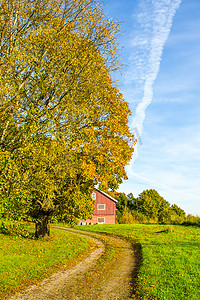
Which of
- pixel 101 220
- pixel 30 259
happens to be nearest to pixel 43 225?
pixel 30 259

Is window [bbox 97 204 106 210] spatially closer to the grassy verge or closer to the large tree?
the grassy verge

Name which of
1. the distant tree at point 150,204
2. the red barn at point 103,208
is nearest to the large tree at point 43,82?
the red barn at point 103,208

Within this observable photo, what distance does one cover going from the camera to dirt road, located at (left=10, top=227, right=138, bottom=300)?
7805mm

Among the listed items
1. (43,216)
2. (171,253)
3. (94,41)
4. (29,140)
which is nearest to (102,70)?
(94,41)

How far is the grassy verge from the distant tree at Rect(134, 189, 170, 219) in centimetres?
6231

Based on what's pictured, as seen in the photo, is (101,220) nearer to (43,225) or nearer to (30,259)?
(43,225)

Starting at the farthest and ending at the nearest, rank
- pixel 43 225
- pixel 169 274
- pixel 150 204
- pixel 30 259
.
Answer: pixel 150 204, pixel 43 225, pixel 30 259, pixel 169 274

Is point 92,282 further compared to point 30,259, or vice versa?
point 30,259

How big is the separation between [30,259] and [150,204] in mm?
68491

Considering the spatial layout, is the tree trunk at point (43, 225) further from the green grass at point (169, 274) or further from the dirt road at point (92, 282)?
the green grass at point (169, 274)

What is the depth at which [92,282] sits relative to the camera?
9055mm

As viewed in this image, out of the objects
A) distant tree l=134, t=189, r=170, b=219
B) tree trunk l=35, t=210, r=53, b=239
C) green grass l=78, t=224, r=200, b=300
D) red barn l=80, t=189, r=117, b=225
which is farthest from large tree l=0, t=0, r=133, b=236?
distant tree l=134, t=189, r=170, b=219

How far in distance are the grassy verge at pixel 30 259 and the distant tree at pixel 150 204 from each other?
6231 cm

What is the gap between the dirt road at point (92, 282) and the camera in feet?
25.6
